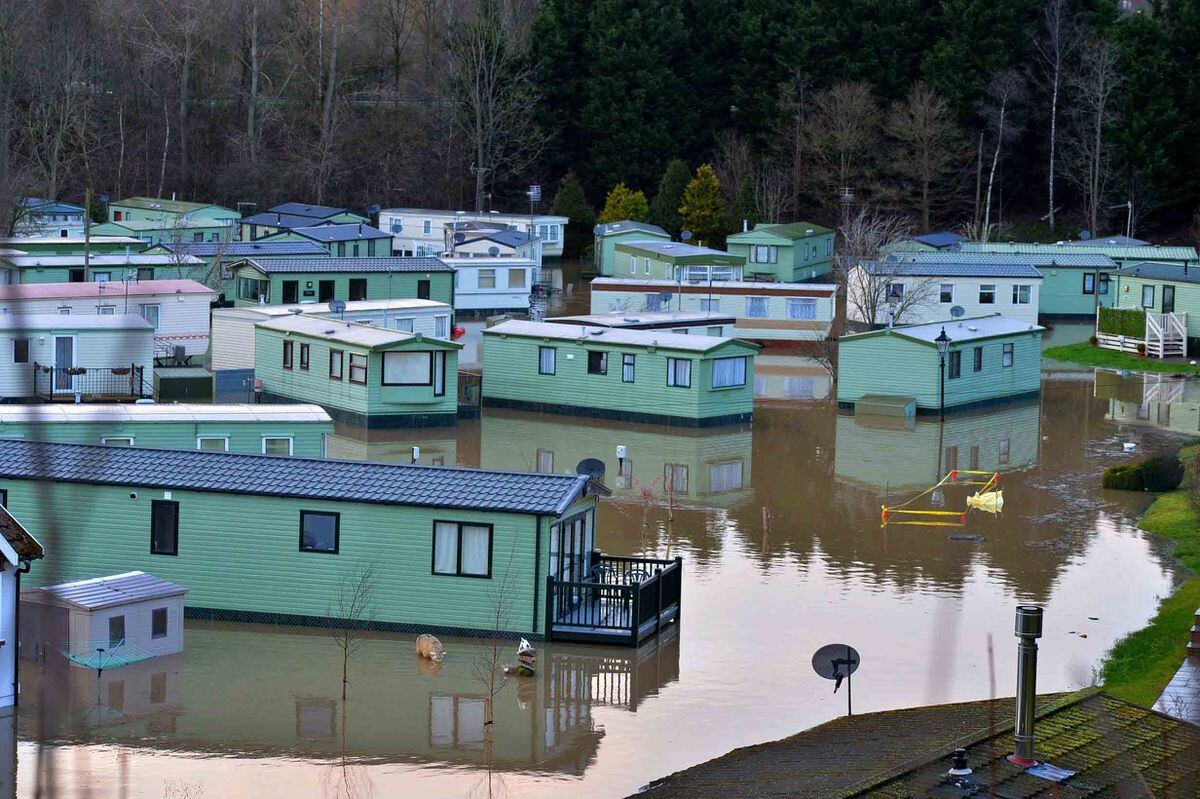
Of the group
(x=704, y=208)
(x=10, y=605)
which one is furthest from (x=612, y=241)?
(x=10, y=605)

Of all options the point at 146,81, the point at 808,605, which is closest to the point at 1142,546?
the point at 808,605

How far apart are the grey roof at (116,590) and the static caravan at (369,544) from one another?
3.59ft

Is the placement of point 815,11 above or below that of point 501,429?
above

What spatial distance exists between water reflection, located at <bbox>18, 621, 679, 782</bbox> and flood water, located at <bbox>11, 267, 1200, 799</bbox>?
1.4 inches

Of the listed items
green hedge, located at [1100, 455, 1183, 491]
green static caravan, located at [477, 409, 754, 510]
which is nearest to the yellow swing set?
green hedge, located at [1100, 455, 1183, 491]

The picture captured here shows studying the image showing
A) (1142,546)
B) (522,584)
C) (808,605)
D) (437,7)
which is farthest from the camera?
(437,7)

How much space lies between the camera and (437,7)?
284ft

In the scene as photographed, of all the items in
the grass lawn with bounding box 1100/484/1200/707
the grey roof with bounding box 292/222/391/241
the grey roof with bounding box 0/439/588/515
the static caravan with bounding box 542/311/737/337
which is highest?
the grey roof with bounding box 292/222/391/241

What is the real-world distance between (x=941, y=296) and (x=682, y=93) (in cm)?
2429

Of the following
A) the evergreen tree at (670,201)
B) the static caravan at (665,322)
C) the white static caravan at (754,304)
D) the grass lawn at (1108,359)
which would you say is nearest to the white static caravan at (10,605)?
the static caravan at (665,322)

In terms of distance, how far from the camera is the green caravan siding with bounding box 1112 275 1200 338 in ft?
152

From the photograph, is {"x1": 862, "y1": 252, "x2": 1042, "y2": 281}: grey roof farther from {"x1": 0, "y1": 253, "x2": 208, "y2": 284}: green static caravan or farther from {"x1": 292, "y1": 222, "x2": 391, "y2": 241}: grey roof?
{"x1": 0, "y1": 253, "x2": 208, "y2": 284}: green static caravan

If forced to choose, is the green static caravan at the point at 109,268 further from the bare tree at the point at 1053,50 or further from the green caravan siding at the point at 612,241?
the bare tree at the point at 1053,50

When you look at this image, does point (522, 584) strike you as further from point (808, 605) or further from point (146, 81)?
point (146, 81)
